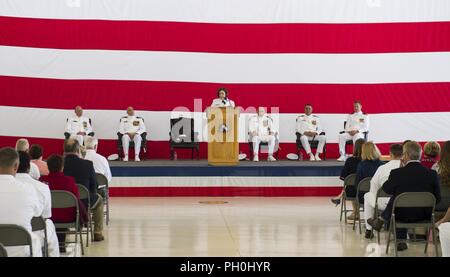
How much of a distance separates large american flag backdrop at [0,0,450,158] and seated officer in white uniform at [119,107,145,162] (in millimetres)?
478

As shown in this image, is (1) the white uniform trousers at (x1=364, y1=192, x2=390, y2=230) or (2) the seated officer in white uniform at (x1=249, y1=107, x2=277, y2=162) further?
(2) the seated officer in white uniform at (x1=249, y1=107, x2=277, y2=162)

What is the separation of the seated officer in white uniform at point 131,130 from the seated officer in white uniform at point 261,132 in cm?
194

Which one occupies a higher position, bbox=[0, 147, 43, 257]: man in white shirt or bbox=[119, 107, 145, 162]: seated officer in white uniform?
bbox=[119, 107, 145, 162]: seated officer in white uniform

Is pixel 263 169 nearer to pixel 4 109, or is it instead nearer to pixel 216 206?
pixel 216 206

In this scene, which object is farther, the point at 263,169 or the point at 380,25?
the point at 380,25

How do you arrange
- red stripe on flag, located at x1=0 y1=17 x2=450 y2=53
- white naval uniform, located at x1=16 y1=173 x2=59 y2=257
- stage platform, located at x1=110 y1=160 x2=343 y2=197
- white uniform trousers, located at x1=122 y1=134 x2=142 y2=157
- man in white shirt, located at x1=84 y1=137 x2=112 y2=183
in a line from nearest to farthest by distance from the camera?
1. white naval uniform, located at x1=16 y1=173 x2=59 y2=257
2. man in white shirt, located at x1=84 y1=137 x2=112 y2=183
3. stage platform, located at x1=110 y1=160 x2=343 y2=197
4. white uniform trousers, located at x1=122 y1=134 x2=142 y2=157
5. red stripe on flag, located at x1=0 y1=17 x2=450 y2=53

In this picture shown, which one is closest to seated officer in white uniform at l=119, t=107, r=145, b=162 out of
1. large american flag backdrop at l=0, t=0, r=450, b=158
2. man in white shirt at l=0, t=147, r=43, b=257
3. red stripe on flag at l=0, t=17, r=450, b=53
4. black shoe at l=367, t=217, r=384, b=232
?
large american flag backdrop at l=0, t=0, r=450, b=158

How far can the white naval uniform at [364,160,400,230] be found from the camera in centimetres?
767

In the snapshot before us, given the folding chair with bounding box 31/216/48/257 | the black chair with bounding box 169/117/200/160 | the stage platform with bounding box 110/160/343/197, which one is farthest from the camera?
the black chair with bounding box 169/117/200/160

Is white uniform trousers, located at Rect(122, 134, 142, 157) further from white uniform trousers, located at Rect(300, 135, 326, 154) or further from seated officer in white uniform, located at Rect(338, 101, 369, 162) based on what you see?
seated officer in white uniform, located at Rect(338, 101, 369, 162)

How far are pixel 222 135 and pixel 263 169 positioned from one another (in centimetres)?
87

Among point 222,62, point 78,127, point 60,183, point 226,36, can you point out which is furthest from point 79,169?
point 226,36

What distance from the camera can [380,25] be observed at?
48.2ft
